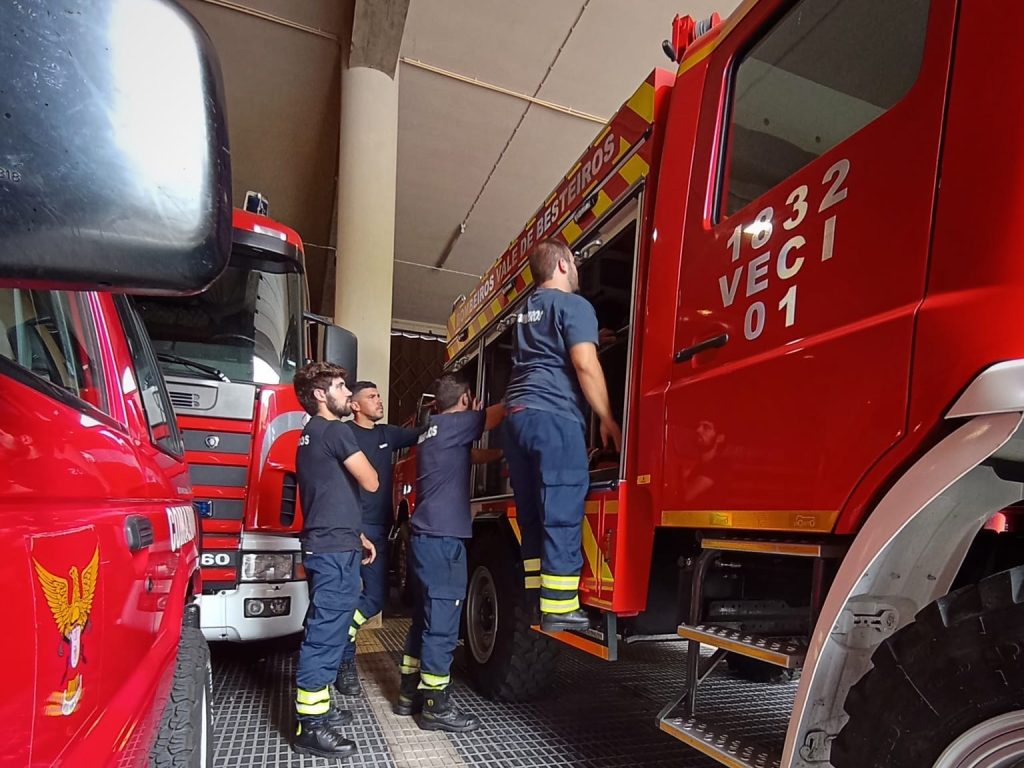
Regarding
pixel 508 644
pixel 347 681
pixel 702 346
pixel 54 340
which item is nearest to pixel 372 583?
pixel 347 681

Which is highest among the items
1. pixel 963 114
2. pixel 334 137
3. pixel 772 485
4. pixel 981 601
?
pixel 334 137

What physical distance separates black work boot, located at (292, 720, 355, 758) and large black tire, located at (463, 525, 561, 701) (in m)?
0.82

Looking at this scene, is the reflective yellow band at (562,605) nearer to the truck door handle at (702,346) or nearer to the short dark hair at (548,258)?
the truck door handle at (702,346)

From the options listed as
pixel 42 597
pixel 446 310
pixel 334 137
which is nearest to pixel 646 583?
pixel 42 597

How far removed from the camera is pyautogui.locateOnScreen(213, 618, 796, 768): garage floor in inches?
105

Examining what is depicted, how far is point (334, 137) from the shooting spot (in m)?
9.31

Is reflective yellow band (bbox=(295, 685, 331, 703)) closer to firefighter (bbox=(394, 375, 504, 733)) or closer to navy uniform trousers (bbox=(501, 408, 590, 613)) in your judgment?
firefighter (bbox=(394, 375, 504, 733))

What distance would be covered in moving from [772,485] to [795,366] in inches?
11.8

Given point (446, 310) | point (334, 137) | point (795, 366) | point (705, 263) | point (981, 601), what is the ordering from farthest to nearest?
point (446, 310)
point (334, 137)
point (705, 263)
point (795, 366)
point (981, 601)

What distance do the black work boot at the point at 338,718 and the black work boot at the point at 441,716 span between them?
348mm

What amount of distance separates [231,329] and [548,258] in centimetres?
209

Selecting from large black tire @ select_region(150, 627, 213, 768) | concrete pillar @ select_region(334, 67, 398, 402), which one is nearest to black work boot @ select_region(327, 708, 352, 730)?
large black tire @ select_region(150, 627, 213, 768)

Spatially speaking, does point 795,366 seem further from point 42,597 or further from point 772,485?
point 42,597

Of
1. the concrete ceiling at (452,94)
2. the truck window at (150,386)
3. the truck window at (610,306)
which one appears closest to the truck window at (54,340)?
the truck window at (150,386)
